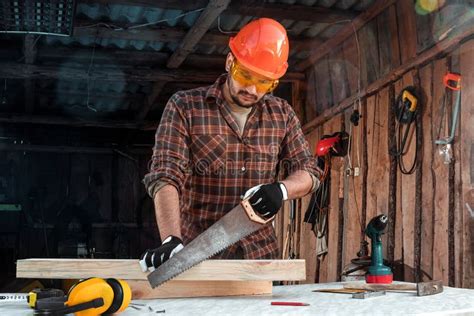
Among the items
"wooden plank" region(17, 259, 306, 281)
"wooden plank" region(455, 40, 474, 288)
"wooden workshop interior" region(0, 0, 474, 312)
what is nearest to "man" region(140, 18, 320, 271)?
"wooden plank" region(17, 259, 306, 281)

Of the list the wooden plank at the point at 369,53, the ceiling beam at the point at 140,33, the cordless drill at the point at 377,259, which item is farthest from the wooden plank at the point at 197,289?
the ceiling beam at the point at 140,33

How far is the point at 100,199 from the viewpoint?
13.8m

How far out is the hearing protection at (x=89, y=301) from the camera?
2111 millimetres

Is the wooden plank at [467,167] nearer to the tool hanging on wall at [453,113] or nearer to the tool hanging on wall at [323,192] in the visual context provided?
the tool hanging on wall at [453,113]

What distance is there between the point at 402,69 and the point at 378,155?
41.2 inches

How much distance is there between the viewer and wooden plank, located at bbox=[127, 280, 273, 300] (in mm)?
2855

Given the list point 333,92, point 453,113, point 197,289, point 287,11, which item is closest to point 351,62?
point 333,92

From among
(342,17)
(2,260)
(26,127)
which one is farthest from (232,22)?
(2,260)

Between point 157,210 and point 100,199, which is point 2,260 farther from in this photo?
point 157,210

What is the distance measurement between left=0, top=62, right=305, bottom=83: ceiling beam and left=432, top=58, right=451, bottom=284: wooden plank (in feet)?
11.0

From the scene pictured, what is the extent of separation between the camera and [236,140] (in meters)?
3.87

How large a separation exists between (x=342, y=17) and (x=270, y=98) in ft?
11.5

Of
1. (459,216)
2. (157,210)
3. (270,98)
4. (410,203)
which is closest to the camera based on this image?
(157,210)

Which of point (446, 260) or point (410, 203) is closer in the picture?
point (446, 260)
